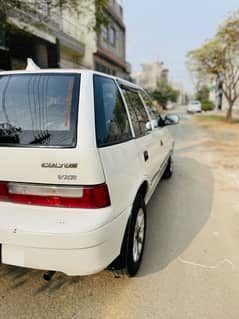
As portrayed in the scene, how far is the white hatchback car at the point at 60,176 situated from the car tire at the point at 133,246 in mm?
88

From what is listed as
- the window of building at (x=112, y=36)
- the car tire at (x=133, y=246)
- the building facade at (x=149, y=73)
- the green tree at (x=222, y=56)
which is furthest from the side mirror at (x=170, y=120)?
the building facade at (x=149, y=73)

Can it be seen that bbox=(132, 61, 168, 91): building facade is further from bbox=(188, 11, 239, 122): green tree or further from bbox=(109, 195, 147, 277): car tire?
bbox=(109, 195, 147, 277): car tire

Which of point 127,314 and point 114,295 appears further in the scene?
point 114,295

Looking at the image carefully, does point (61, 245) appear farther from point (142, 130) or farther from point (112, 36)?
point (112, 36)

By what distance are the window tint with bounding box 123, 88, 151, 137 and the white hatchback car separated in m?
0.64

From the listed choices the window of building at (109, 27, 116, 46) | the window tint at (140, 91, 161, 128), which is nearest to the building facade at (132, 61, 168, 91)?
the window of building at (109, 27, 116, 46)

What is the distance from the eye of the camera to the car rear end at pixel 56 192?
1.67 m

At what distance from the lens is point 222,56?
54.2ft

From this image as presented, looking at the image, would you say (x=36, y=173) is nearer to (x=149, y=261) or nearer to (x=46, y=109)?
(x=46, y=109)

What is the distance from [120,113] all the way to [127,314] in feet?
5.42

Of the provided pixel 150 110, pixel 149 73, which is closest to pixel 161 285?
pixel 150 110

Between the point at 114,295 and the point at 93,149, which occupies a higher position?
the point at 93,149

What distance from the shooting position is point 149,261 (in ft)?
8.42

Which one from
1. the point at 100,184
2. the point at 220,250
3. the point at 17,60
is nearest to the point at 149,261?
the point at 220,250
